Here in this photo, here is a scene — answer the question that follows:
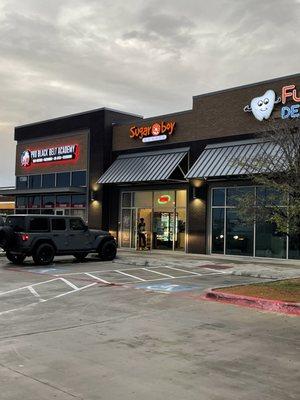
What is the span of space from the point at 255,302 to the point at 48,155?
25830 mm

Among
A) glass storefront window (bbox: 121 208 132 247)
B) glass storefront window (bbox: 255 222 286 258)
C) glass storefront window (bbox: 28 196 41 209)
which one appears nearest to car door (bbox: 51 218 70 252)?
glass storefront window (bbox: 255 222 286 258)

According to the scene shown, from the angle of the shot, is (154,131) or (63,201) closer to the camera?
(154,131)

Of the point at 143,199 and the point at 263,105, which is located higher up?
the point at 263,105

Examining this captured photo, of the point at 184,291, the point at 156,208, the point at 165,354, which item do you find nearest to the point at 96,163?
the point at 156,208

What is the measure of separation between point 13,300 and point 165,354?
5.80 m

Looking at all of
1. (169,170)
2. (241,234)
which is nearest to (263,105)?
(169,170)

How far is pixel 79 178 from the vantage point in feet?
108

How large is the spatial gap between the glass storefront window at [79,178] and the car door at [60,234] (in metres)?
11.3

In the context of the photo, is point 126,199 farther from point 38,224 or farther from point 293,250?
point 293,250

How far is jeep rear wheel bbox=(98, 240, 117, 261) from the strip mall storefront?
15.3 feet

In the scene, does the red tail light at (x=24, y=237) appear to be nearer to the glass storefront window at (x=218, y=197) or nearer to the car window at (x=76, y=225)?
the car window at (x=76, y=225)

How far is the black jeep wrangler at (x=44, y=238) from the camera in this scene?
2000cm

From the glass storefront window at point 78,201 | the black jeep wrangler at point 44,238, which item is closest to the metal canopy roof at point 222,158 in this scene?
the black jeep wrangler at point 44,238

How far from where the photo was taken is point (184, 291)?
13.9 metres
